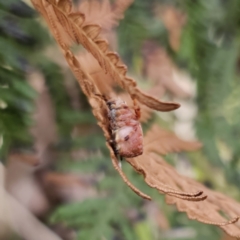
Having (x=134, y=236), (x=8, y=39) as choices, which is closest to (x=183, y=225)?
(x=134, y=236)

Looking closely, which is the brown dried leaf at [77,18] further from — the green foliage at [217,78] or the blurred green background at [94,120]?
the green foliage at [217,78]

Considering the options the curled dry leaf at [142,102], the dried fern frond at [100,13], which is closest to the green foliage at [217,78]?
the dried fern frond at [100,13]

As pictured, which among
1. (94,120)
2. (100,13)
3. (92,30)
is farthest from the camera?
(94,120)

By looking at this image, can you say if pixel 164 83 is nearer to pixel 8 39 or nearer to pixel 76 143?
pixel 76 143

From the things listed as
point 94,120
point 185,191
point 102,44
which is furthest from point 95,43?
point 94,120

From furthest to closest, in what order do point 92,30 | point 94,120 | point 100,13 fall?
point 94,120, point 100,13, point 92,30

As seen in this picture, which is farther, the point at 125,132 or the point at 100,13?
the point at 100,13

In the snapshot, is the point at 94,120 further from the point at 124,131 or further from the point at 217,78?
Answer: the point at 124,131
